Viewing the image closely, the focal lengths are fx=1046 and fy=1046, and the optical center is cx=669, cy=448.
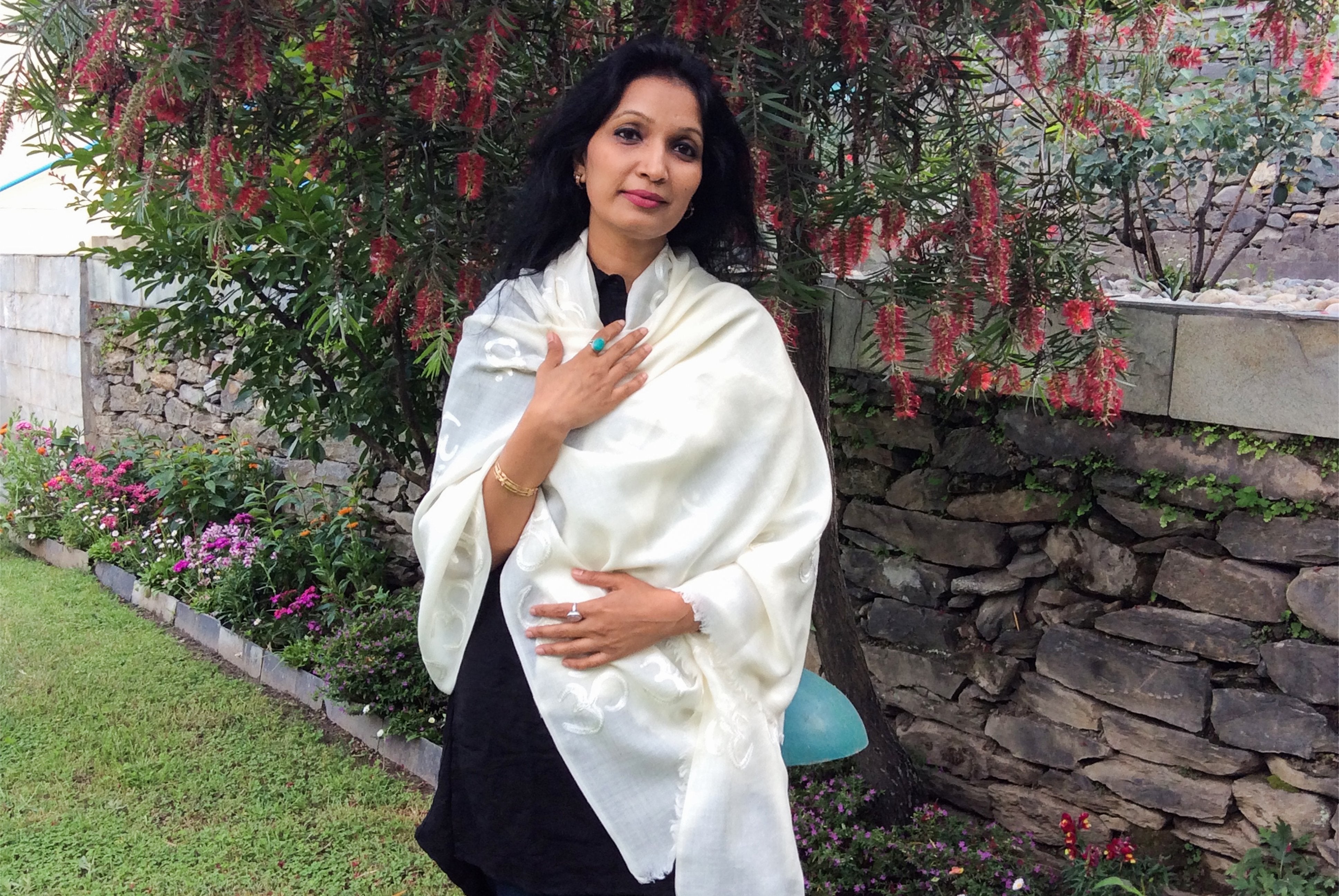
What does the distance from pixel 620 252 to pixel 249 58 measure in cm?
76

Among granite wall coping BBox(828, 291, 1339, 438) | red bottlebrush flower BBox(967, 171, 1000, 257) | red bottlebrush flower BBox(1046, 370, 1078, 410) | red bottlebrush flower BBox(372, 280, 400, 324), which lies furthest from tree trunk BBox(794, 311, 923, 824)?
red bottlebrush flower BBox(372, 280, 400, 324)

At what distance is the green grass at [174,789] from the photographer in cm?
307

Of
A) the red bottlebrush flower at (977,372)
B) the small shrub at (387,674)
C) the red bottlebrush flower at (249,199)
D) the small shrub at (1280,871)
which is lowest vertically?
the small shrub at (387,674)

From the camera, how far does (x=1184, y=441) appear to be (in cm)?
262

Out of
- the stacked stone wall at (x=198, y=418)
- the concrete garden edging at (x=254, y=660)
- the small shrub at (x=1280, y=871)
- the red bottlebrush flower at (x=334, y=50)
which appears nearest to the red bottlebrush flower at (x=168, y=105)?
the red bottlebrush flower at (x=334, y=50)

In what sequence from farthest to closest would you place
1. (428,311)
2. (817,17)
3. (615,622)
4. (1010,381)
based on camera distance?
(1010,381)
(428,311)
(817,17)
(615,622)

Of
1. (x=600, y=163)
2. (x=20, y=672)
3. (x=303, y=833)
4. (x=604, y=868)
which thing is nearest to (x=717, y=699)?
(x=604, y=868)

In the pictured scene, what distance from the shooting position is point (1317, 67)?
2.09m

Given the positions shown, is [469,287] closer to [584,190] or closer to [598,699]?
[584,190]

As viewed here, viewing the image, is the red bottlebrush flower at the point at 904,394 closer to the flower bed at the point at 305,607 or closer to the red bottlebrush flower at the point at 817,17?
the red bottlebrush flower at the point at 817,17

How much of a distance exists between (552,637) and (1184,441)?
1843 millimetres

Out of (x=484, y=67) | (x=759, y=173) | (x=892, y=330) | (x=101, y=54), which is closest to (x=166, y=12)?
(x=101, y=54)

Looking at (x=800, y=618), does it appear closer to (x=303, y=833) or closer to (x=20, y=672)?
(x=303, y=833)

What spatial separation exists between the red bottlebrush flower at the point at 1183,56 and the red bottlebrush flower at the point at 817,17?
1.44m
